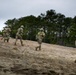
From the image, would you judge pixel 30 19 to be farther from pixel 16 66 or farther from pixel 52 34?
pixel 16 66

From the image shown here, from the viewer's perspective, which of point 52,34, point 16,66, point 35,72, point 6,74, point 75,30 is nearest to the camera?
point 6,74

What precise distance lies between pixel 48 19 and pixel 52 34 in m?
4.37

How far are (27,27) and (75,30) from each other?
18.9 meters

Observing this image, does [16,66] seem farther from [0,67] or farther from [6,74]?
[6,74]

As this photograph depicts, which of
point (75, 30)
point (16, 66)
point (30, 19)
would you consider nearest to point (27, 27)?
point (30, 19)

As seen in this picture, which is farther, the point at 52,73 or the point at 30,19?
the point at 30,19

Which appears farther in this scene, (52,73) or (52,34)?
(52,34)

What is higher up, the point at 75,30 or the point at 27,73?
the point at 75,30

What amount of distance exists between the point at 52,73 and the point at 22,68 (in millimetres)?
1391

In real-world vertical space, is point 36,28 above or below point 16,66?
above

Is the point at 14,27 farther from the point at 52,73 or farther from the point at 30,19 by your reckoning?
the point at 52,73

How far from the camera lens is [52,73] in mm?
13633

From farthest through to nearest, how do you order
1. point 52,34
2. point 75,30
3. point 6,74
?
point 52,34 → point 75,30 → point 6,74

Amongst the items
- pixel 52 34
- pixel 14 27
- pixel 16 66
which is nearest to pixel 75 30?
pixel 52 34
